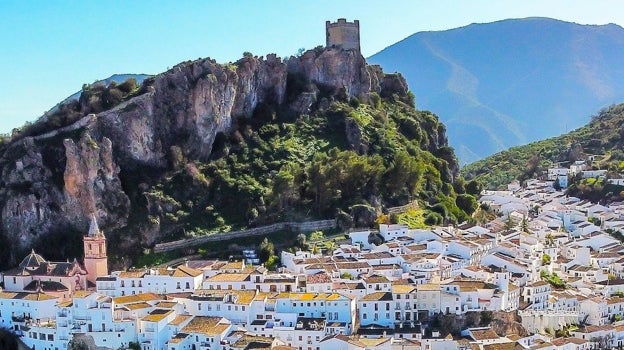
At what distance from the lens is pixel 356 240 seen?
4956 cm

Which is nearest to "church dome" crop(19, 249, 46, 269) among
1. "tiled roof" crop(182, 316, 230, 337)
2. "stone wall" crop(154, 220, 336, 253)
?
"stone wall" crop(154, 220, 336, 253)

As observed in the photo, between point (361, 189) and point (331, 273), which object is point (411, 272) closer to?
point (331, 273)

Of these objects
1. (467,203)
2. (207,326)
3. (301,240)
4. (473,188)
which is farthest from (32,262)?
(473,188)

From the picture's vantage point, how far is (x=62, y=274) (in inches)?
1687

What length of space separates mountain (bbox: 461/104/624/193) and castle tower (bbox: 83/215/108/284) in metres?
52.0

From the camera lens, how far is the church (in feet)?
139

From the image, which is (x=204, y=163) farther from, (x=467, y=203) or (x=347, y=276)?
(x=467, y=203)

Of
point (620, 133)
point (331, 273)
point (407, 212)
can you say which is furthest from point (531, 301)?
point (620, 133)

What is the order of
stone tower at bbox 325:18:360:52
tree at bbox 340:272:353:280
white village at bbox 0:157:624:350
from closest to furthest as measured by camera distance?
white village at bbox 0:157:624:350, tree at bbox 340:272:353:280, stone tower at bbox 325:18:360:52

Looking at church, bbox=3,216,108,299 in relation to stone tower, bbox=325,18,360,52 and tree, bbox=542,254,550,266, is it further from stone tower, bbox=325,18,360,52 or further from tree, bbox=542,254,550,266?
stone tower, bbox=325,18,360,52

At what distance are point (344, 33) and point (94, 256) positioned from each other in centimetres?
4157

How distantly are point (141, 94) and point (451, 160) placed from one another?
2853 cm

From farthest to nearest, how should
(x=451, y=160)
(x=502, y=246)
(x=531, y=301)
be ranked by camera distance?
(x=451, y=160) → (x=502, y=246) → (x=531, y=301)

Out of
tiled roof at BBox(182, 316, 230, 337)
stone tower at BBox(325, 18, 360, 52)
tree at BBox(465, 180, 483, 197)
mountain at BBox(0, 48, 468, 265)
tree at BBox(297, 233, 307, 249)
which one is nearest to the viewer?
tiled roof at BBox(182, 316, 230, 337)
